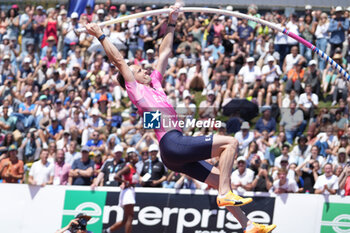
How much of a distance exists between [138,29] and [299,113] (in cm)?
464

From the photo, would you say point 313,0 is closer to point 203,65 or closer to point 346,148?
point 346,148

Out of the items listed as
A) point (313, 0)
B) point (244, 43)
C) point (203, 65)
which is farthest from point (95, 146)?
point (313, 0)

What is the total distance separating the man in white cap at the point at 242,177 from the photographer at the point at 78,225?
2.87m

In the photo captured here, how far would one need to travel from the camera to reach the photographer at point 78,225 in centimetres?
1282

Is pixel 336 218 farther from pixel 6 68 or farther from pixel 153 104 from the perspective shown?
pixel 6 68

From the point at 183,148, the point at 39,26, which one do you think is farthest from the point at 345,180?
the point at 39,26

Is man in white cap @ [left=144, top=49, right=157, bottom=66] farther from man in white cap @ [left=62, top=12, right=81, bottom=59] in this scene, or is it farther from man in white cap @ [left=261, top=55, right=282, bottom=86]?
man in white cap @ [left=261, top=55, right=282, bottom=86]

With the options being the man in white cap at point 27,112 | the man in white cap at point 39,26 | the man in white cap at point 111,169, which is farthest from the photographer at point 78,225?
the man in white cap at point 39,26

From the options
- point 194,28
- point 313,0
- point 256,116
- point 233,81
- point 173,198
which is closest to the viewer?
point 313,0

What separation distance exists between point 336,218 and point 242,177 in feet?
6.15

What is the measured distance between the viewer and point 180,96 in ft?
51.9

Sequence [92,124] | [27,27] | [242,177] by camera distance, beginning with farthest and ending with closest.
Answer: [27,27], [92,124], [242,177]

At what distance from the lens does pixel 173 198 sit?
46.1ft

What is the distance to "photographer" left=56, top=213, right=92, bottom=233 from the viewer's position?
12.8 meters
